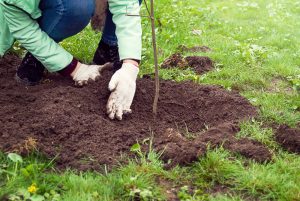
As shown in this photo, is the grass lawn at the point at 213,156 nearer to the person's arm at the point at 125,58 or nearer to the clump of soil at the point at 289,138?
the clump of soil at the point at 289,138

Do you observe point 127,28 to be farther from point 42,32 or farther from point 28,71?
point 28,71

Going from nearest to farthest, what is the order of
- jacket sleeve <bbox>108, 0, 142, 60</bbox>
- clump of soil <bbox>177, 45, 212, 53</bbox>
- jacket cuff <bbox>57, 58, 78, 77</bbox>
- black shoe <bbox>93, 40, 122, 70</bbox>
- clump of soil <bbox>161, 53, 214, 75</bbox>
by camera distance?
jacket sleeve <bbox>108, 0, 142, 60</bbox> < jacket cuff <bbox>57, 58, 78, 77</bbox> < black shoe <bbox>93, 40, 122, 70</bbox> < clump of soil <bbox>161, 53, 214, 75</bbox> < clump of soil <bbox>177, 45, 212, 53</bbox>

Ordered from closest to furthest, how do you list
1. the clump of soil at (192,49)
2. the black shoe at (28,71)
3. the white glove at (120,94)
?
the white glove at (120,94)
the black shoe at (28,71)
the clump of soil at (192,49)

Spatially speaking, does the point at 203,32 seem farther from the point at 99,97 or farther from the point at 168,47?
the point at 99,97

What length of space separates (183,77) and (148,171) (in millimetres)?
1604

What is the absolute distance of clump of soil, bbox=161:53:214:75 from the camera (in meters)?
3.88

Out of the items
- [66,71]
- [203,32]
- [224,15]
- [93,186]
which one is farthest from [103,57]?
[224,15]

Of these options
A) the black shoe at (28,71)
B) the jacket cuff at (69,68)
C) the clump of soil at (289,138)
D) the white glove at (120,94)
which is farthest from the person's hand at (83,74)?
the clump of soil at (289,138)

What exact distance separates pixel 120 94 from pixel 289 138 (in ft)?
3.45

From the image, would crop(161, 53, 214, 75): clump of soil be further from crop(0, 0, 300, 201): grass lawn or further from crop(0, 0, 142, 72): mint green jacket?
crop(0, 0, 142, 72): mint green jacket

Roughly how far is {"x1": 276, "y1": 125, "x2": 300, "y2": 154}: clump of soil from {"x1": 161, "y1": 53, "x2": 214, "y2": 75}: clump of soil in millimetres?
1320

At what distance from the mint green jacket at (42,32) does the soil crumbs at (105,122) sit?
23cm

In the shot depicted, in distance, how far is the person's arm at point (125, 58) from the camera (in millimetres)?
2693

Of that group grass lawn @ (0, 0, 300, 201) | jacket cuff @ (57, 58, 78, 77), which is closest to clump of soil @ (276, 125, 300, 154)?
grass lawn @ (0, 0, 300, 201)
